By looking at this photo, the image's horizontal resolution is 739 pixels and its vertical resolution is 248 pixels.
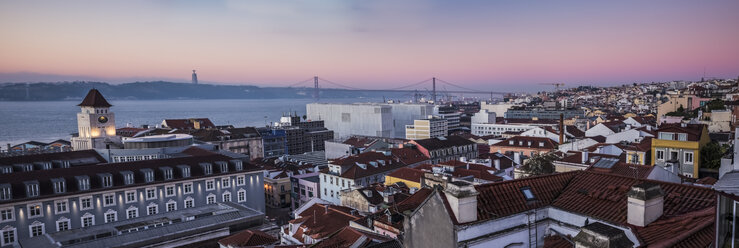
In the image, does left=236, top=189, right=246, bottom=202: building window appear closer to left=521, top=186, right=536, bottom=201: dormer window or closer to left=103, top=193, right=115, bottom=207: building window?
left=103, top=193, right=115, bottom=207: building window

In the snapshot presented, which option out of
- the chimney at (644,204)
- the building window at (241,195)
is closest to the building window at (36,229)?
the building window at (241,195)

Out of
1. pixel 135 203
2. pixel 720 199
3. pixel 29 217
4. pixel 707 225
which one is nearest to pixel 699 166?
pixel 707 225

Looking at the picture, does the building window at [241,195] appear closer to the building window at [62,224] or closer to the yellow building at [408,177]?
the building window at [62,224]

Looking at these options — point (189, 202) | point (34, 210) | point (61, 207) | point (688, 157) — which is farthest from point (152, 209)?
point (688, 157)

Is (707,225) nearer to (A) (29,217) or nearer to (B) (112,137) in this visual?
(A) (29,217)

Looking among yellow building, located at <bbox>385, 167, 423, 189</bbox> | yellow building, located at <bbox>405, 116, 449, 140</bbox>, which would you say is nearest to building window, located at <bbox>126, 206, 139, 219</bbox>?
yellow building, located at <bbox>385, 167, 423, 189</bbox>

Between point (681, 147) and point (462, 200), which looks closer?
point (462, 200)

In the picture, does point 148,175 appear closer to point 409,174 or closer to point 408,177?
point 408,177

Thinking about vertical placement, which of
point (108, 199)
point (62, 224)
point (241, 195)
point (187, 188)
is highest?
point (108, 199)
